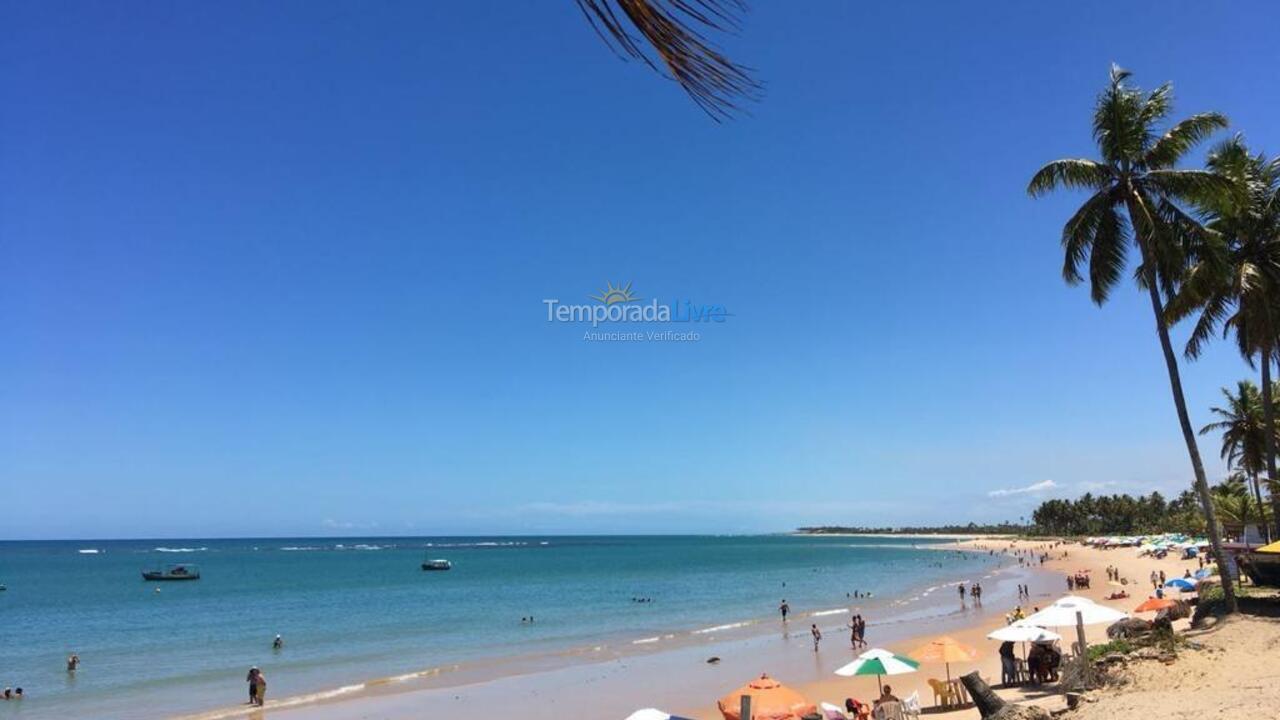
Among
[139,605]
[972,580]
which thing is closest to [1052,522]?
[972,580]

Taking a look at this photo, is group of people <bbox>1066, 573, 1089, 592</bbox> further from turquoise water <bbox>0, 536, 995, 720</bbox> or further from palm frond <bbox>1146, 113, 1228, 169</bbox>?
palm frond <bbox>1146, 113, 1228, 169</bbox>

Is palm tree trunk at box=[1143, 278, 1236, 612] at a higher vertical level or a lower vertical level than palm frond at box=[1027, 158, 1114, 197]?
lower

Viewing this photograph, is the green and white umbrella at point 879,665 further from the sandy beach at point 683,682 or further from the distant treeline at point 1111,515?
the distant treeline at point 1111,515

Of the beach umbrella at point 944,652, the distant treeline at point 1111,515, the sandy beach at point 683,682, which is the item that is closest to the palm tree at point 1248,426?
the sandy beach at point 683,682

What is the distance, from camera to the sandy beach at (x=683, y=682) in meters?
19.8

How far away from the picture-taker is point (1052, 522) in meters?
140

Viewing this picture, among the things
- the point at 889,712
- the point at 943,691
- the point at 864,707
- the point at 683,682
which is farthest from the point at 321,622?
the point at 889,712

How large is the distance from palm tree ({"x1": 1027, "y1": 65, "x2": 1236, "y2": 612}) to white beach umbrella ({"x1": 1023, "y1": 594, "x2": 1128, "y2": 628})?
3.77 meters

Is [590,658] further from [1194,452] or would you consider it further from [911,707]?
[1194,452]

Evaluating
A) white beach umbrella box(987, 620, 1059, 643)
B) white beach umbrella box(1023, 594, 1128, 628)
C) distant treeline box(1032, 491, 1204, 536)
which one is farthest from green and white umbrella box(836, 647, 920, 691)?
distant treeline box(1032, 491, 1204, 536)

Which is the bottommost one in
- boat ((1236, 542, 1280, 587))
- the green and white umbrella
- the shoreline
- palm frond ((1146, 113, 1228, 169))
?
the shoreline

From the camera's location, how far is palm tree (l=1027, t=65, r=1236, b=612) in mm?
16562

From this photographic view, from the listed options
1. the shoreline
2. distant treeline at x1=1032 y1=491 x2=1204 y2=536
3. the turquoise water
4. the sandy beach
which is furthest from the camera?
distant treeline at x1=1032 y1=491 x2=1204 y2=536

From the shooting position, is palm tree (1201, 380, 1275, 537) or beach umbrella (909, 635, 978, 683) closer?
beach umbrella (909, 635, 978, 683)
